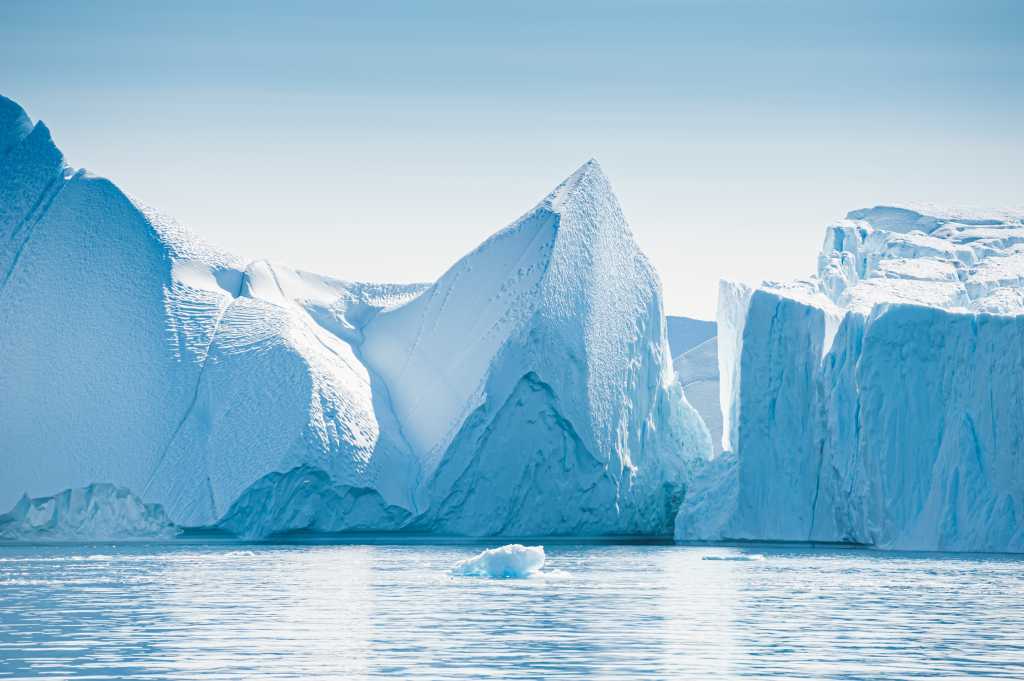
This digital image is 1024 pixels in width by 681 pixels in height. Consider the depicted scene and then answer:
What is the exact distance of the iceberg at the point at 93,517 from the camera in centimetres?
3709

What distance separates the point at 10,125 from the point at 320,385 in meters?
10.9

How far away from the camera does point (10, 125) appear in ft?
133

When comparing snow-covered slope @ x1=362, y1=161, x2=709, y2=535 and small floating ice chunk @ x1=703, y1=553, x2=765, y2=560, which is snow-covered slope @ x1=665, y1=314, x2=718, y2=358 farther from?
small floating ice chunk @ x1=703, y1=553, x2=765, y2=560

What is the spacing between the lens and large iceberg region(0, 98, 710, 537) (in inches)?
1460

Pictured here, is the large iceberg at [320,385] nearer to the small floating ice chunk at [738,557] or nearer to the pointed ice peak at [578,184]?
the pointed ice peak at [578,184]

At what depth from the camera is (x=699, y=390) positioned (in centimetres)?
5788

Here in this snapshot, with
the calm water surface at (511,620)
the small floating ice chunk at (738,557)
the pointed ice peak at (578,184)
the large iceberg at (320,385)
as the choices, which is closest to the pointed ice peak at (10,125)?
the large iceberg at (320,385)

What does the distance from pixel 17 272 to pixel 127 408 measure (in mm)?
4752

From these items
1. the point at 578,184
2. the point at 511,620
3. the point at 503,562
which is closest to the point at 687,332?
the point at 578,184

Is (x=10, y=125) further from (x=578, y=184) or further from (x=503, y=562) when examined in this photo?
(x=503, y=562)

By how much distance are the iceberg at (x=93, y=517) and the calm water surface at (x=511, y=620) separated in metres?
7.44

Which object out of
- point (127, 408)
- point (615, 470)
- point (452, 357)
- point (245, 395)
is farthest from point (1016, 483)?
point (127, 408)

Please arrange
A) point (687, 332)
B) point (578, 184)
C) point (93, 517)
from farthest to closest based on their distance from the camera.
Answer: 1. point (687, 332)
2. point (578, 184)
3. point (93, 517)

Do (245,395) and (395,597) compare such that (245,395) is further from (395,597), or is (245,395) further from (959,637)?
(959,637)
